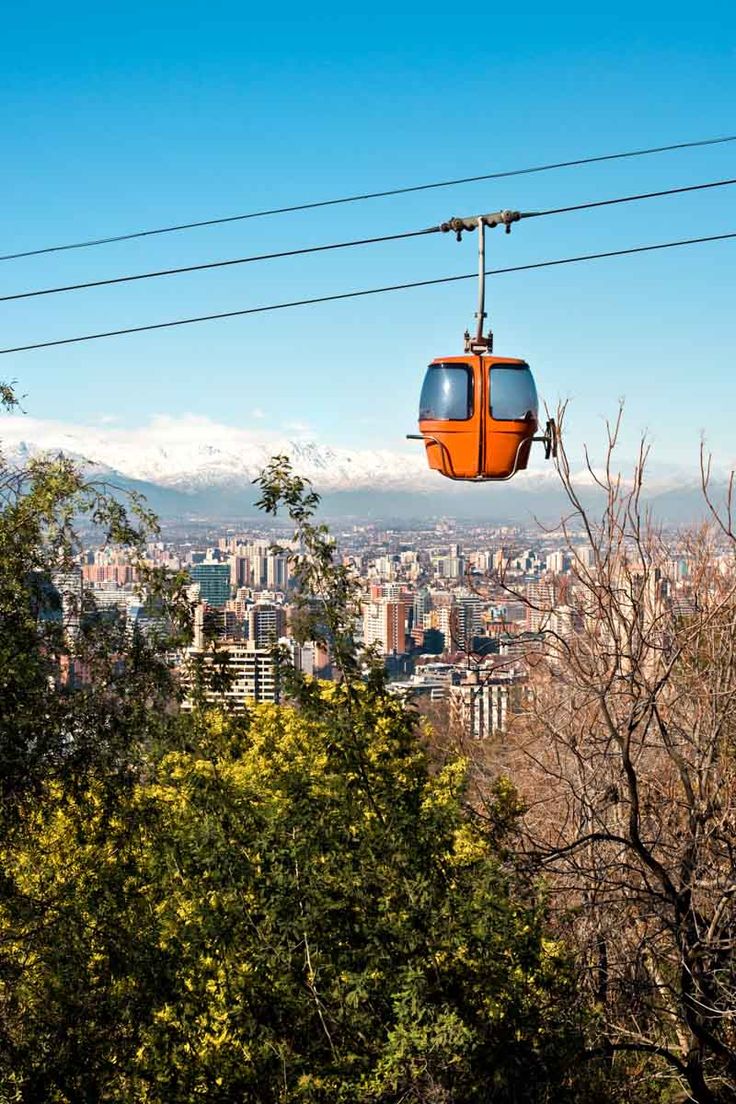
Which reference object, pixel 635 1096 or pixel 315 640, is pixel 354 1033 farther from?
pixel 635 1096

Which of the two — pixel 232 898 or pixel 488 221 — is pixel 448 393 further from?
pixel 232 898

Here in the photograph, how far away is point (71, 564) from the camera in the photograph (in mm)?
7105

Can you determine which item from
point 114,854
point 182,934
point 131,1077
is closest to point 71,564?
point 114,854

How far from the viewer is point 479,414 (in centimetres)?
501

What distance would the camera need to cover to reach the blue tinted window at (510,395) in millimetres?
5000

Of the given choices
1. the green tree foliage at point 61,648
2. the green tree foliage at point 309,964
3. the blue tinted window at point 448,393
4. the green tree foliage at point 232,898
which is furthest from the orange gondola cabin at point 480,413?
the green tree foliage at point 61,648

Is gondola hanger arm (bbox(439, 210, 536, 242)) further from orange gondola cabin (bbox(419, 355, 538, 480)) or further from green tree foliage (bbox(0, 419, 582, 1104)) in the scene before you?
green tree foliage (bbox(0, 419, 582, 1104))

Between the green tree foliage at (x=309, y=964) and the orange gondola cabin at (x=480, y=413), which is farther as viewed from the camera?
the green tree foliage at (x=309, y=964)

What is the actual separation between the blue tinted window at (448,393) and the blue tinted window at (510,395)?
Result: 0.11m

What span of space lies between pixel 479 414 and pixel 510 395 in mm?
158

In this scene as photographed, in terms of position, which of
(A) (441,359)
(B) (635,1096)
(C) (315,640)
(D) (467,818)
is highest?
(A) (441,359)

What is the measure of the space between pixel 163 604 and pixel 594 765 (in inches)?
133

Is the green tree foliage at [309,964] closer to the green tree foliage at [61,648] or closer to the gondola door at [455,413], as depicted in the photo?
the green tree foliage at [61,648]

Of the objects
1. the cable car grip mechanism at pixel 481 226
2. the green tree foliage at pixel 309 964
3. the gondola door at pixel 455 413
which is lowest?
the green tree foliage at pixel 309 964
